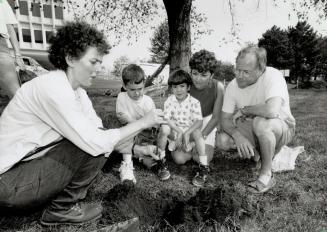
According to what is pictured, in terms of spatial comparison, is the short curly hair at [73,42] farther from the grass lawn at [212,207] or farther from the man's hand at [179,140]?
the man's hand at [179,140]

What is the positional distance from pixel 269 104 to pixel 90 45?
2033 mm

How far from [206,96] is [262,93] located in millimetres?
Result: 768

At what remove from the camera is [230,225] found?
8.27 ft

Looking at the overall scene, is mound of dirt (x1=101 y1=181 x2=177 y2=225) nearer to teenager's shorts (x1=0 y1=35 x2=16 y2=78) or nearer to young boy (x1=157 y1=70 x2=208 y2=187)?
young boy (x1=157 y1=70 x2=208 y2=187)

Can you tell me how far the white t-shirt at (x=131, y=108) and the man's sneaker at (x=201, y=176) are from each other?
3.29 feet

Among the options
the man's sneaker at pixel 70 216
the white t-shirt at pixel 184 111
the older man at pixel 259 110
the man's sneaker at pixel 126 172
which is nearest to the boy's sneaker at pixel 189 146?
the white t-shirt at pixel 184 111

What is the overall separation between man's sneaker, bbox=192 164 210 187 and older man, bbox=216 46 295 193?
1.49 ft

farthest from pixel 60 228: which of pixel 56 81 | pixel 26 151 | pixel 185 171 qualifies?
pixel 185 171

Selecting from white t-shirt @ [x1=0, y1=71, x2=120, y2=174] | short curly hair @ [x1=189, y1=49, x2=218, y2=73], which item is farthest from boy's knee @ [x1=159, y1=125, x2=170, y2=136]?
white t-shirt @ [x1=0, y1=71, x2=120, y2=174]

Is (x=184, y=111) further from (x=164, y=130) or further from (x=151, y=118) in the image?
(x=151, y=118)

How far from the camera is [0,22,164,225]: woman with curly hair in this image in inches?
86.2

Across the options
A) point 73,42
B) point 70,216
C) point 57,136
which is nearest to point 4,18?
point 73,42

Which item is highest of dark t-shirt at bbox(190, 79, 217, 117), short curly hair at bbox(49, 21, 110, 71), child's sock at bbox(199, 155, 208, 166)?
short curly hair at bbox(49, 21, 110, 71)

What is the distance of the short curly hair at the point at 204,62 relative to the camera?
3826 mm
